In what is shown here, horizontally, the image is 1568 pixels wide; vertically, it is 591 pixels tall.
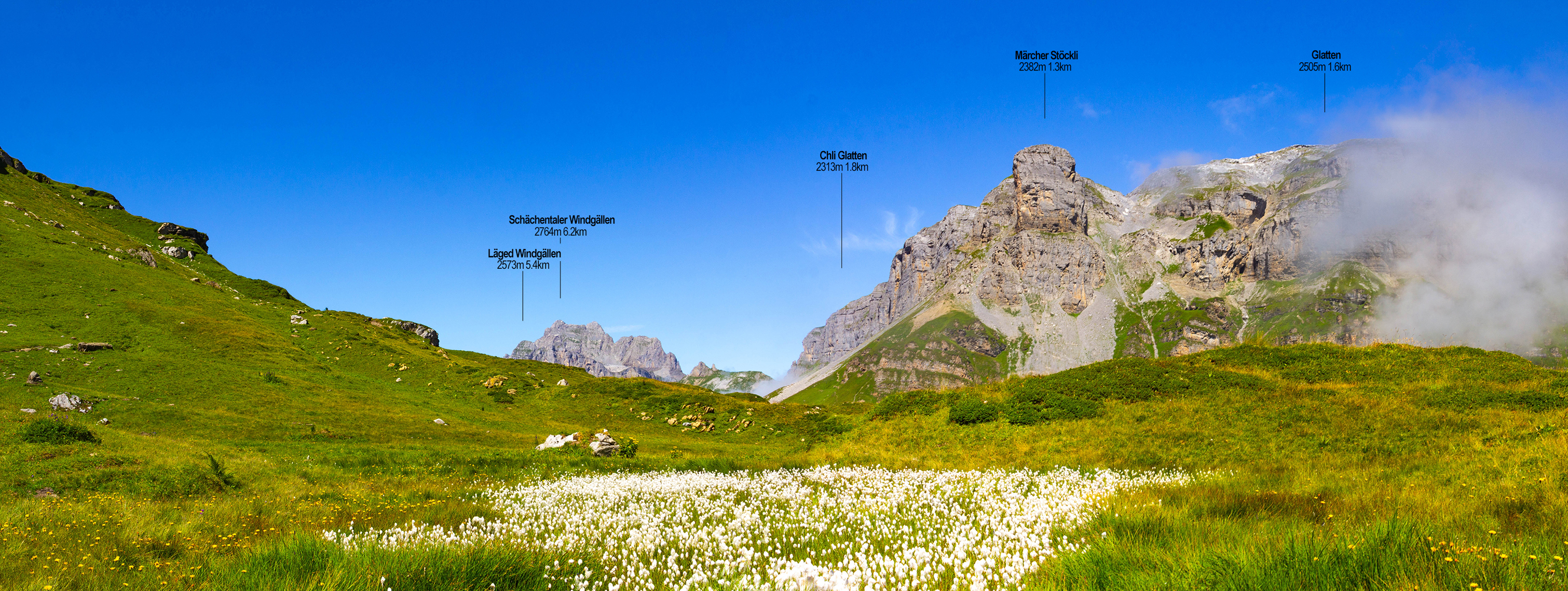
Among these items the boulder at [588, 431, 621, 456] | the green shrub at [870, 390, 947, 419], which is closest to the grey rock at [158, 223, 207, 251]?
the boulder at [588, 431, 621, 456]

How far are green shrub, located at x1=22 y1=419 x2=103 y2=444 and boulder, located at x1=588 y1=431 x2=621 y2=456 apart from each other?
15.7 m

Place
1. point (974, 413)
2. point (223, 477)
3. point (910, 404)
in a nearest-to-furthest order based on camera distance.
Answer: point (223, 477) < point (974, 413) < point (910, 404)

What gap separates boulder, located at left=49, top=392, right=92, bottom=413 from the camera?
27922 mm

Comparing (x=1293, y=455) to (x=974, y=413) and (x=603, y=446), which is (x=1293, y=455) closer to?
(x=974, y=413)

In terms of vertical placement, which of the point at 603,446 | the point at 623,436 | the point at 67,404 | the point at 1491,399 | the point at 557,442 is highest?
the point at 1491,399

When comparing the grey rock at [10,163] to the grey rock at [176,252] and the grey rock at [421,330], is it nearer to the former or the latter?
the grey rock at [176,252]

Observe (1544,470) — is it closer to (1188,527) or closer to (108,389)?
(1188,527)

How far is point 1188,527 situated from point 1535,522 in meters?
4.28

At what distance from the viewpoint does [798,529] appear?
31.8ft

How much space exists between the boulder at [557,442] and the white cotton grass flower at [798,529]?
13085 millimetres

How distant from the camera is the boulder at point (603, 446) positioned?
26641 millimetres

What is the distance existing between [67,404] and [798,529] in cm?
3763

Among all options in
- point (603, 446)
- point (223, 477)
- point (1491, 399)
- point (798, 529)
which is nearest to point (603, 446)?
point (603, 446)

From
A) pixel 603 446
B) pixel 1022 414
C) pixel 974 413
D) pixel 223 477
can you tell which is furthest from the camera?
pixel 603 446
